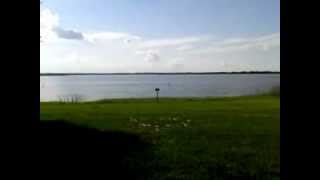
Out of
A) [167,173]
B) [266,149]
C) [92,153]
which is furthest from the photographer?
[266,149]

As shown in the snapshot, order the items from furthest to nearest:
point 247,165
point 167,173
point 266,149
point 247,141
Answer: point 247,141
point 266,149
point 247,165
point 167,173

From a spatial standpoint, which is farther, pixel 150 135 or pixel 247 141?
pixel 150 135

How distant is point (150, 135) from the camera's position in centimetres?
1003
